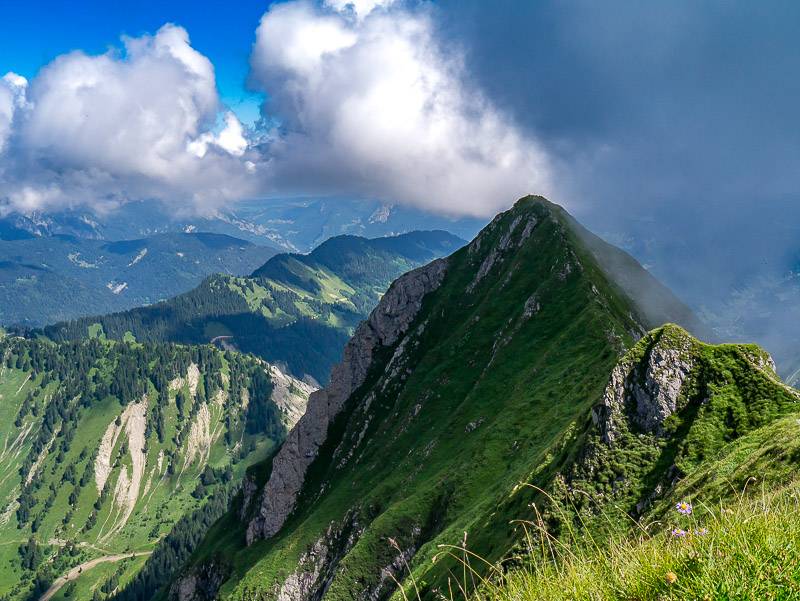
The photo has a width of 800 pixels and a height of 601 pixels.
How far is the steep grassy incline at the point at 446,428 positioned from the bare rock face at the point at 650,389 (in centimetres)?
793

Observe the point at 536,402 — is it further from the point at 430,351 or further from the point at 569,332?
the point at 430,351

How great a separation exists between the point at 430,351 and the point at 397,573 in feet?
251

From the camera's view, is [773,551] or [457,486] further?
[457,486]

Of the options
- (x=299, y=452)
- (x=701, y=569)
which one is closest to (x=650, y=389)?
(x=701, y=569)

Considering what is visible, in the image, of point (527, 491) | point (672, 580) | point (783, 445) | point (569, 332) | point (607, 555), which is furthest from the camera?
point (569, 332)

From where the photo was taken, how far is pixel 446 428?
122 metres

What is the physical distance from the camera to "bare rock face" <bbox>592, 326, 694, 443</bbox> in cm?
5038

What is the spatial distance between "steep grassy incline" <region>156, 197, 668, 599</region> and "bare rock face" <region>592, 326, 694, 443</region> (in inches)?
312

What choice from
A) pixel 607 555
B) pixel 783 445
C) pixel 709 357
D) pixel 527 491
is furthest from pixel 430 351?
pixel 607 555

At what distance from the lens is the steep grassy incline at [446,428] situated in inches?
3381

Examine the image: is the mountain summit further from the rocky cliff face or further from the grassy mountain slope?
the grassy mountain slope

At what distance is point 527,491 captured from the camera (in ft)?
194

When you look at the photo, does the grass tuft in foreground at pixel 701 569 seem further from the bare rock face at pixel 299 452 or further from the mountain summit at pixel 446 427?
the bare rock face at pixel 299 452

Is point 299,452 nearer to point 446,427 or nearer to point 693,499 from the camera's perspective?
point 446,427
